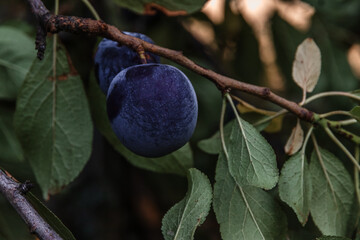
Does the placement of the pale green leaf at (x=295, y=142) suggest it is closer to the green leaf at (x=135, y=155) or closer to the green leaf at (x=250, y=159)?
the green leaf at (x=250, y=159)

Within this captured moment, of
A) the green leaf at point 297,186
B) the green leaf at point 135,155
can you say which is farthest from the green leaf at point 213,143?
the green leaf at point 297,186

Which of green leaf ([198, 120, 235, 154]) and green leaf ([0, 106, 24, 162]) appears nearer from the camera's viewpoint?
green leaf ([198, 120, 235, 154])

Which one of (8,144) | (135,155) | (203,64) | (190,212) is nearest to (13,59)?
(8,144)

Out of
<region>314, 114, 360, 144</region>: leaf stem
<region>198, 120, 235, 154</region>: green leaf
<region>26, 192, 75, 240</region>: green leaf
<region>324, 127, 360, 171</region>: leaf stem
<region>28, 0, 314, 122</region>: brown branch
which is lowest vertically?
<region>26, 192, 75, 240</region>: green leaf

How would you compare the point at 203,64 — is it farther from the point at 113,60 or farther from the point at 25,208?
the point at 25,208

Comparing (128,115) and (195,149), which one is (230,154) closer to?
(128,115)

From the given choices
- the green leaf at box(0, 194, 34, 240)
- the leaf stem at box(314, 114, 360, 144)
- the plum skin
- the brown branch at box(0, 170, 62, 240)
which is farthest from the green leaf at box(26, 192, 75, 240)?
the green leaf at box(0, 194, 34, 240)

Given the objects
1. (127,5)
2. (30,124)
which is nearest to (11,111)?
(30,124)

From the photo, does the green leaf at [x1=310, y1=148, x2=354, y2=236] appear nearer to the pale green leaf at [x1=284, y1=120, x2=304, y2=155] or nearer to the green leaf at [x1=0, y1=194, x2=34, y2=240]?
the pale green leaf at [x1=284, y1=120, x2=304, y2=155]
